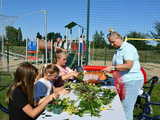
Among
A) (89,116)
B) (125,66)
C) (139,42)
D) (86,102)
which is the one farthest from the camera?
(139,42)

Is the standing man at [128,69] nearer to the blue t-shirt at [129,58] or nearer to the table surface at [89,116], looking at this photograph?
the blue t-shirt at [129,58]

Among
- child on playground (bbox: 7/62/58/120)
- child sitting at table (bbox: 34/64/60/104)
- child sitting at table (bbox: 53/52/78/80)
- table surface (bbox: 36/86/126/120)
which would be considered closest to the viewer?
table surface (bbox: 36/86/126/120)

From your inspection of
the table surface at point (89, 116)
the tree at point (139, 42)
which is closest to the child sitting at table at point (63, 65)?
the table surface at point (89, 116)

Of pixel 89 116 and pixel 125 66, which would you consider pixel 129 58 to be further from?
pixel 89 116

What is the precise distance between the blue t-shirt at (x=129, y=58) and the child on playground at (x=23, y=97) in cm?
160

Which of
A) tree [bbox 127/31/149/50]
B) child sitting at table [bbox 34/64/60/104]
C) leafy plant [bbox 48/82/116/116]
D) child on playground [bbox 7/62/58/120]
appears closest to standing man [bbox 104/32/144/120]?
leafy plant [bbox 48/82/116/116]

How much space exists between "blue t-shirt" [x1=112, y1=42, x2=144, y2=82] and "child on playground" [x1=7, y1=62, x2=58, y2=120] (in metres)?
1.60

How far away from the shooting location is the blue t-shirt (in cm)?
418

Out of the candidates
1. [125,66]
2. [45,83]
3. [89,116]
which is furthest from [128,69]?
[89,116]

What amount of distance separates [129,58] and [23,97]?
5.97ft

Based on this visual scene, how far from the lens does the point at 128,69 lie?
Answer: 4203 mm

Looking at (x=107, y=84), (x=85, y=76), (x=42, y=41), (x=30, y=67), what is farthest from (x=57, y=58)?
(x=42, y=41)

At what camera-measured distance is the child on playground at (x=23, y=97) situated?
9.07 ft

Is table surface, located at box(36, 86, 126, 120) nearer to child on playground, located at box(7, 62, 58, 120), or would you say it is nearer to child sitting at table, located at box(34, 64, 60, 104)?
child on playground, located at box(7, 62, 58, 120)
